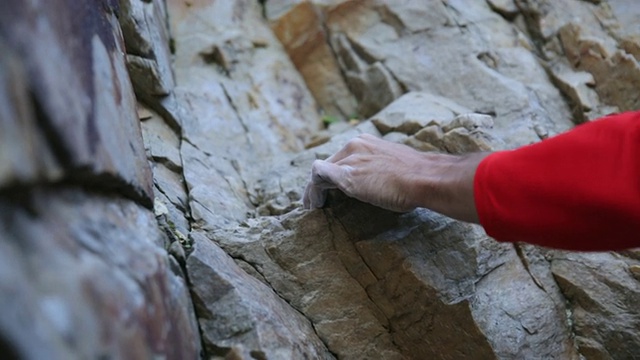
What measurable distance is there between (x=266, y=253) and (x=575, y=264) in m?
1.54

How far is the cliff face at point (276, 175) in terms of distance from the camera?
4.56 ft

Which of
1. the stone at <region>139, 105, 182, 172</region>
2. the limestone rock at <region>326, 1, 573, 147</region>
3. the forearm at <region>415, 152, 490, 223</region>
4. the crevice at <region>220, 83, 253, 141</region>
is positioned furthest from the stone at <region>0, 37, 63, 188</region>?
the limestone rock at <region>326, 1, 573, 147</region>

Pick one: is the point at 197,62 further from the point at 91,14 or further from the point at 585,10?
the point at 585,10

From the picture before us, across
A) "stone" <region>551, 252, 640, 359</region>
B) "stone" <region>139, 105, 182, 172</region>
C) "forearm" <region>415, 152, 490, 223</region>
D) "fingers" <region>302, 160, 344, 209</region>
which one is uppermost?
"stone" <region>139, 105, 182, 172</region>

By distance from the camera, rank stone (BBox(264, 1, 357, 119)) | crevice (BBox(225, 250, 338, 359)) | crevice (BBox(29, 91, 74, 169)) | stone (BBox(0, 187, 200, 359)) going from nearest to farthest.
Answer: stone (BBox(0, 187, 200, 359)) < crevice (BBox(29, 91, 74, 169)) < crevice (BBox(225, 250, 338, 359)) < stone (BBox(264, 1, 357, 119))

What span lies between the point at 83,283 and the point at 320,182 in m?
1.32

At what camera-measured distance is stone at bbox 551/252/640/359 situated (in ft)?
8.56

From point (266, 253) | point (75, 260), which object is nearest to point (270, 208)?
point (266, 253)

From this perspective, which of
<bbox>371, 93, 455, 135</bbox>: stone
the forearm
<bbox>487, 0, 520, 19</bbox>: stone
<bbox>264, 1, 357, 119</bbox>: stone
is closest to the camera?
the forearm

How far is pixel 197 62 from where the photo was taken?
178 inches

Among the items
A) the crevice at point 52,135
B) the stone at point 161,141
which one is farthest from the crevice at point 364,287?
the crevice at point 52,135

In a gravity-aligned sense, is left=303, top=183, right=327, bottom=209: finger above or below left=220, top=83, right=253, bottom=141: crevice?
below

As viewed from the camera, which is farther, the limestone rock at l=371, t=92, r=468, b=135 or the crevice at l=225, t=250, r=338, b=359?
the limestone rock at l=371, t=92, r=468, b=135

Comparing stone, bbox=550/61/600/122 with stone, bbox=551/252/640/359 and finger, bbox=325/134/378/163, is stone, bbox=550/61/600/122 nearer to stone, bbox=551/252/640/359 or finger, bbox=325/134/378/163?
stone, bbox=551/252/640/359
